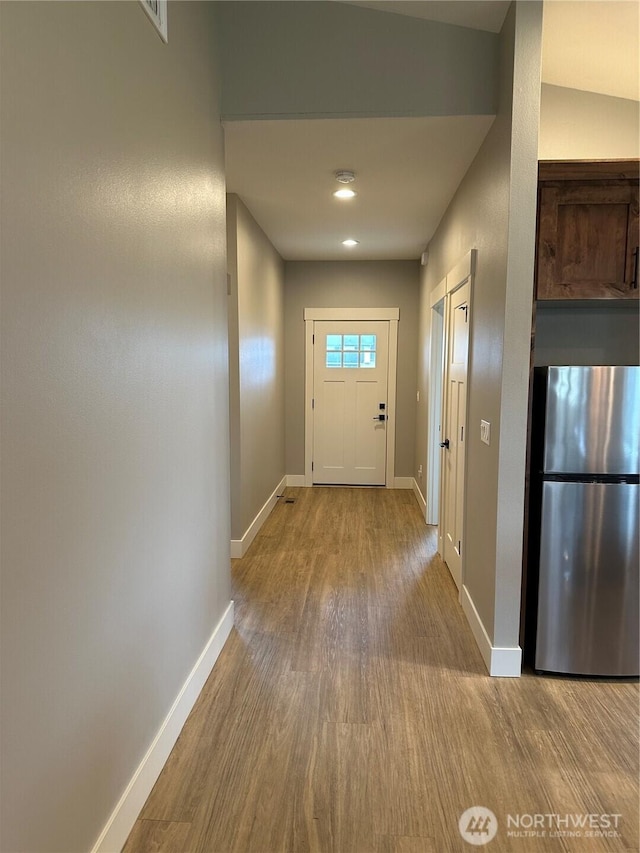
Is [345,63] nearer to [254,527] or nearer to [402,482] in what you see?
[254,527]

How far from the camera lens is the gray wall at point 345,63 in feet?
7.82

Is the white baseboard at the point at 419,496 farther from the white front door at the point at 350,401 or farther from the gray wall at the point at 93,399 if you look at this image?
the gray wall at the point at 93,399

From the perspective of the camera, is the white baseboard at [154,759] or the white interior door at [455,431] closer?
the white baseboard at [154,759]

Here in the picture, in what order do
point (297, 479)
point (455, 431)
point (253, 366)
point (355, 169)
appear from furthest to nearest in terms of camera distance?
point (297, 479) < point (253, 366) < point (455, 431) < point (355, 169)

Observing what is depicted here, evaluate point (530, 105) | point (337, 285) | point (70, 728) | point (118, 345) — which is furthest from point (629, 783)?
point (337, 285)

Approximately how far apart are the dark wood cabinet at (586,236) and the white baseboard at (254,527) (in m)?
2.68

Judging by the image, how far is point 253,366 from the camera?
4.15 m

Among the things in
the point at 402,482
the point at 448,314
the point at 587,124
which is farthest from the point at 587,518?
the point at 402,482

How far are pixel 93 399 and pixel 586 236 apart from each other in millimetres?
2115

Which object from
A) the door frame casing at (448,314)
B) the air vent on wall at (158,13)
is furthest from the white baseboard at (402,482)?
the air vent on wall at (158,13)

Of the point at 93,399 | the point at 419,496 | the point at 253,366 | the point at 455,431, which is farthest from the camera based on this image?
the point at 419,496

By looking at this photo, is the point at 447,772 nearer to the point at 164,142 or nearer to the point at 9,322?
the point at 9,322

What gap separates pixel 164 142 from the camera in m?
1.79

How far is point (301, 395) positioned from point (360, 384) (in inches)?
27.6
